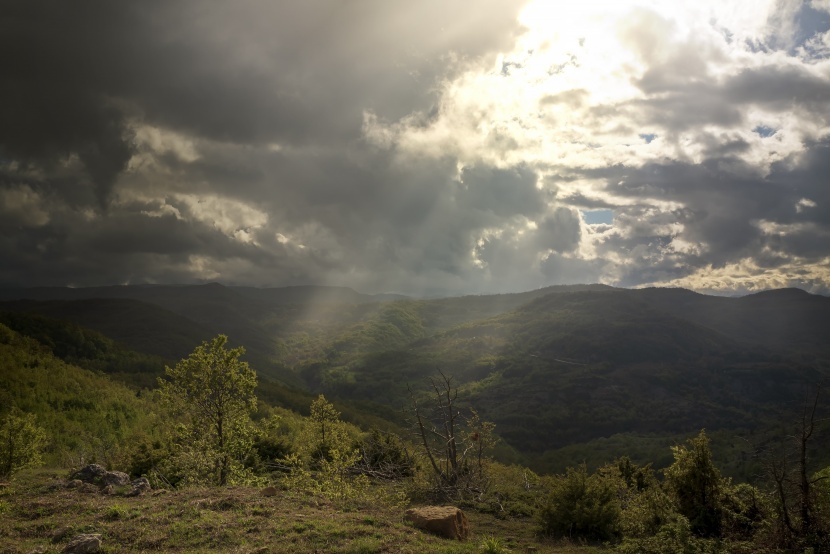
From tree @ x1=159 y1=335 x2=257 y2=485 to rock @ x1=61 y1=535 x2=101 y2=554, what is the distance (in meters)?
11.8

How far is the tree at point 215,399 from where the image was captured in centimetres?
2888

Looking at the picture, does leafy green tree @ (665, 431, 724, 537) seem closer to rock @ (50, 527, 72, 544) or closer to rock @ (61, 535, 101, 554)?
rock @ (61, 535, 101, 554)

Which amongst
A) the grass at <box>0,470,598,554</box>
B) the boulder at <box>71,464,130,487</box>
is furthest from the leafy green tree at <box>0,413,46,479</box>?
the grass at <box>0,470,598,554</box>

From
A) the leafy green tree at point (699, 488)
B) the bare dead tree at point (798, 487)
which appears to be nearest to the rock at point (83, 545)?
the leafy green tree at point (699, 488)

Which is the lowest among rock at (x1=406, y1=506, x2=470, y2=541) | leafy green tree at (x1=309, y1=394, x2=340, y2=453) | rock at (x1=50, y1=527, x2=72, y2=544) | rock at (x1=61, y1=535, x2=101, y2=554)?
rock at (x1=406, y1=506, x2=470, y2=541)

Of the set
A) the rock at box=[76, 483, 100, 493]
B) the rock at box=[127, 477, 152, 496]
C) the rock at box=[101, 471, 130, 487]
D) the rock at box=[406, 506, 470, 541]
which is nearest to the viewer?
the rock at box=[406, 506, 470, 541]

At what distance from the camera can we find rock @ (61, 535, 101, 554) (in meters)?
15.9

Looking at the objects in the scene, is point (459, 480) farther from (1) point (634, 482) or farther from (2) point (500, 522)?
(1) point (634, 482)

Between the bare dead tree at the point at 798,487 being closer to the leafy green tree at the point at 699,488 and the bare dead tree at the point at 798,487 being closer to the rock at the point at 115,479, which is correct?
the leafy green tree at the point at 699,488

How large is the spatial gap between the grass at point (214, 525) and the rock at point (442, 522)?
2.11 ft

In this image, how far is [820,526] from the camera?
18.3 meters

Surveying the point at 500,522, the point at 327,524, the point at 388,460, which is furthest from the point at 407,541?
the point at 388,460

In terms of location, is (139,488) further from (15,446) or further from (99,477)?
(15,446)

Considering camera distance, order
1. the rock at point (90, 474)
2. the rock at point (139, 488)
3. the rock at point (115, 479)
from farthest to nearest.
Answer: the rock at point (90, 474) < the rock at point (115, 479) < the rock at point (139, 488)
